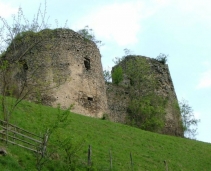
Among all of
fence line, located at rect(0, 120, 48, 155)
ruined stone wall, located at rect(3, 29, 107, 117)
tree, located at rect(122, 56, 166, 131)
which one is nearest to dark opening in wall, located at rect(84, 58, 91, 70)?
ruined stone wall, located at rect(3, 29, 107, 117)

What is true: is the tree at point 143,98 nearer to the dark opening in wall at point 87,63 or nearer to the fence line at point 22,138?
the dark opening in wall at point 87,63

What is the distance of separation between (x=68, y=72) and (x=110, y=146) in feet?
21.5

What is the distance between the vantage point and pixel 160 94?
29.8 metres

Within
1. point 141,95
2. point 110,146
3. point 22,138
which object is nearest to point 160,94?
point 141,95

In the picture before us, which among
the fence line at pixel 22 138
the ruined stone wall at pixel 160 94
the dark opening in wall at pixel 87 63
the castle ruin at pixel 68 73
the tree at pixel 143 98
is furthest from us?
the ruined stone wall at pixel 160 94

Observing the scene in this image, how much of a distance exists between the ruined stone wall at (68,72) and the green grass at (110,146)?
1934 mm

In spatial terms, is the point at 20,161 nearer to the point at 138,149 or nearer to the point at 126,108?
the point at 138,149

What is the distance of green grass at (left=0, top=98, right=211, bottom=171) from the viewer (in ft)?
45.5

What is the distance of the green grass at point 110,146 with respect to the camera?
1387 cm

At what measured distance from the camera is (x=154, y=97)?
28.8m

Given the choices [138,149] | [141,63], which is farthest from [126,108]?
[138,149]

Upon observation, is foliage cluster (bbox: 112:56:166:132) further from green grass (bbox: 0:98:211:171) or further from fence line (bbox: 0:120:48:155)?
fence line (bbox: 0:120:48:155)

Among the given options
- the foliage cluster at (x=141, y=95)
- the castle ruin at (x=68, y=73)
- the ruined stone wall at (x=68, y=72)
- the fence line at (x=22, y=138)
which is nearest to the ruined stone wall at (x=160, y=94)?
the foliage cluster at (x=141, y=95)

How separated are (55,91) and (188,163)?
7.82 m
